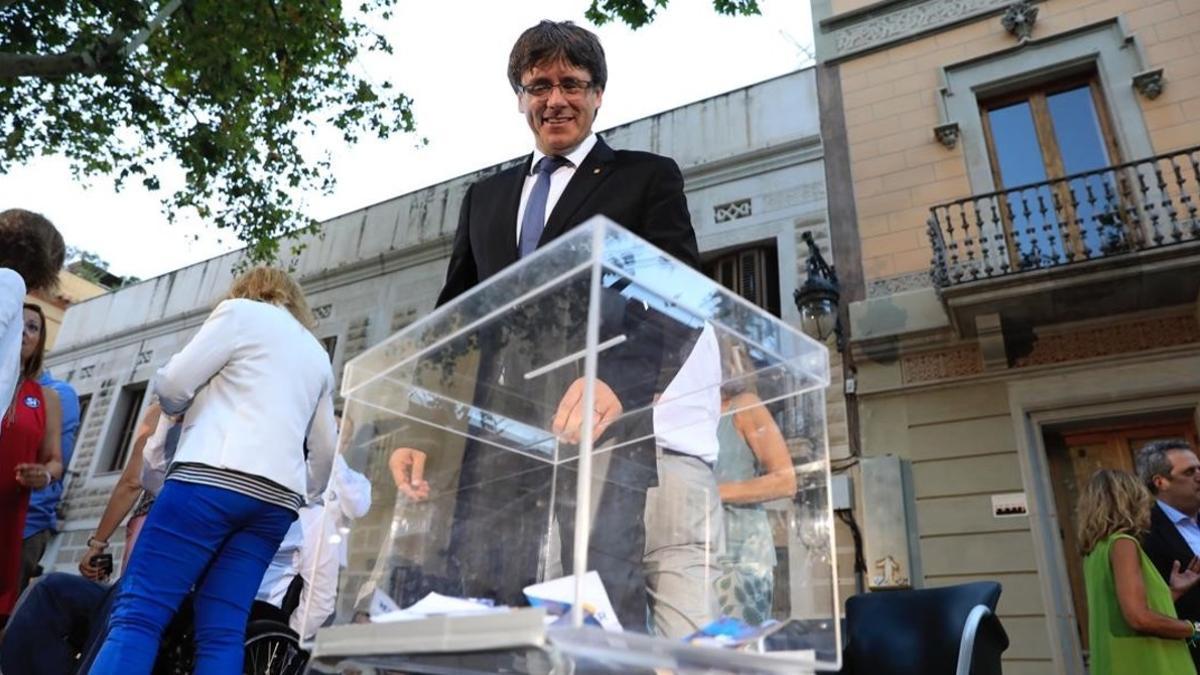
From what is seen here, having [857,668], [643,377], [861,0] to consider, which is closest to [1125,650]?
[857,668]

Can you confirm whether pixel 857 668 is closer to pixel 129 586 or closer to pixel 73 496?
pixel 129 586

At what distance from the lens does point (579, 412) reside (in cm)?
98

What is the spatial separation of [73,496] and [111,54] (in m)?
7.90

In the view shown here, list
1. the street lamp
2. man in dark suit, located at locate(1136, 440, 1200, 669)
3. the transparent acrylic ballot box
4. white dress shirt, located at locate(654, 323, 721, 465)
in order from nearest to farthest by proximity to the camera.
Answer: the transparent acrylic ballot box
white dress shirt, located at locate(654, 323, 721, 465)
man in dark suit, located at locate(1136, 440, 1200, 669)
the street lamp

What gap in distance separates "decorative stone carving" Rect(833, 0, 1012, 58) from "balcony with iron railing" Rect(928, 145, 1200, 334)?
7.67ft

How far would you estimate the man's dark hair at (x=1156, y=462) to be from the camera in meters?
3.34

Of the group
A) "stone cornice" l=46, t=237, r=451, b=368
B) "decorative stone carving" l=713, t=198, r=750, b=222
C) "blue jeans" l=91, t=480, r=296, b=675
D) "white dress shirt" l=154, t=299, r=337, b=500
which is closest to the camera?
"blue jeans" l=91, t=480, r=296, b=675

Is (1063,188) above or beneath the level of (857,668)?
above

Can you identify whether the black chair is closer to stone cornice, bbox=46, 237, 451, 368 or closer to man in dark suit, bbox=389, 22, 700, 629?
man in dark suit, bbox=389, 22, 700, 629

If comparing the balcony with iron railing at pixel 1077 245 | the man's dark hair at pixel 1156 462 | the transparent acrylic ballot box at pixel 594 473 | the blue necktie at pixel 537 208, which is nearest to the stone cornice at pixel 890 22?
the balcony with iron railing at pixel 1077 245

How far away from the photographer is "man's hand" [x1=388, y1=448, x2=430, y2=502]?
1191 mm

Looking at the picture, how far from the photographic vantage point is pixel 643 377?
42.5 inches

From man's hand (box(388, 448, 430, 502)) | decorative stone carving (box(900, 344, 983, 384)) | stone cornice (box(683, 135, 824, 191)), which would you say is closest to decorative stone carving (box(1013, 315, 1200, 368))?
decorative stone carving (box(900, 344, 983, 384))

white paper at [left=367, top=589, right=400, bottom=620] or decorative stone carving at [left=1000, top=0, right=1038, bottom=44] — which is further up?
decorative stone carving at [left=1000, top=0, right=1038, bottom=44]
